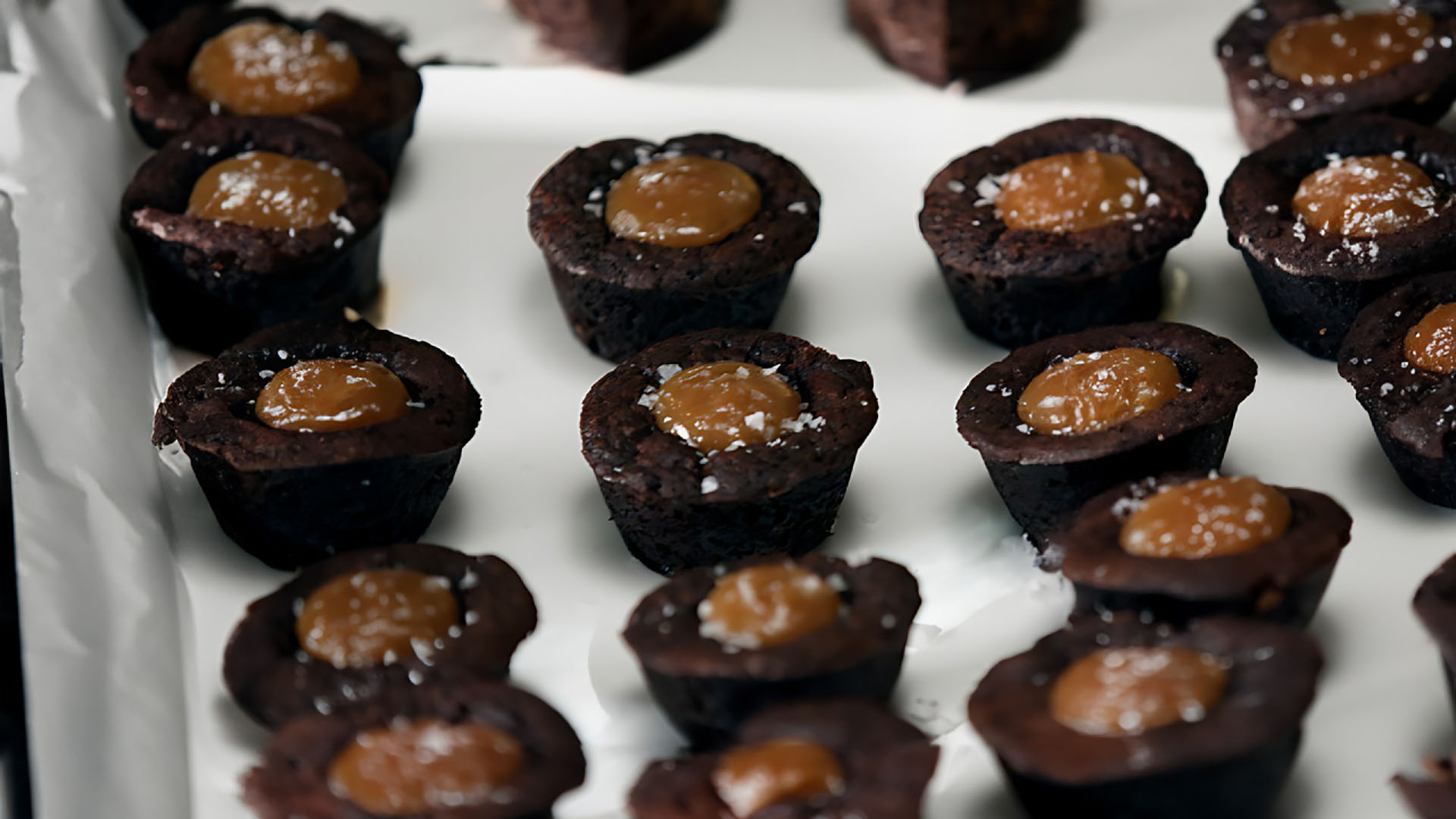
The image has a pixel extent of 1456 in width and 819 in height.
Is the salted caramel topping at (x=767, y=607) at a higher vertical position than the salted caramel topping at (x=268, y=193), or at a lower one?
lower

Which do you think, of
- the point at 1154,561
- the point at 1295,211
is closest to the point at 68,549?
the point at 1154,561

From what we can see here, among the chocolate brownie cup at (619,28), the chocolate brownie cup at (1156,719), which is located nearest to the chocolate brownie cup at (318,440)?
the chocolate brownie cup at (1156,719)

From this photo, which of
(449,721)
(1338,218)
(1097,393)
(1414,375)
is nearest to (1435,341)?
(1414,375)

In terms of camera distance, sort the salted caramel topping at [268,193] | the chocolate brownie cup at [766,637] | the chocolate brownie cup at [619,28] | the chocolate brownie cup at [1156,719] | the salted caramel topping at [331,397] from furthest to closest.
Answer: the chocolate brownie cup at [619,28] → the salted caramel topping at [268,193] → the salted caramel topping at [331,397] → the chocolate brownie cup at [766,637] → the chocolate brownie cup at [1156,719]

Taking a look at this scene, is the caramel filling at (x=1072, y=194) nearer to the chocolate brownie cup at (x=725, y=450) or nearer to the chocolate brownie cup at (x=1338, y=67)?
the chocolate brownie cup at (x=1338, y=67)

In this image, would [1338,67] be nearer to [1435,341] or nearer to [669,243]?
[1435,341]

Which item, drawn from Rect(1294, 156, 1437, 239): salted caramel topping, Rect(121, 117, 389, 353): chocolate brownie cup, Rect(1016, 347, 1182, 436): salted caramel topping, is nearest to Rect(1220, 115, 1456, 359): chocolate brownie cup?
Rect(1294, 156, 1437, 239): salted caramel topping
